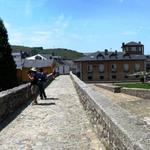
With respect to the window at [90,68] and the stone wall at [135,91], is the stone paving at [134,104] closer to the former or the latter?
the stone wall at [135,91]

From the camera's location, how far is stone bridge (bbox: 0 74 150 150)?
5.89 m

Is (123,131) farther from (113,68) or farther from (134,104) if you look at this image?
(113,68)

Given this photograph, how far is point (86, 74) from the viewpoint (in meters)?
89.4

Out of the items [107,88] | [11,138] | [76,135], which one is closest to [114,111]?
[76,135]

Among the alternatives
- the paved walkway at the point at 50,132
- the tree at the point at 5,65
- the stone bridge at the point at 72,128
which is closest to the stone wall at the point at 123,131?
the stone bridge at the point at 72,128

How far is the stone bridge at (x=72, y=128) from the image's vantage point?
232 inches

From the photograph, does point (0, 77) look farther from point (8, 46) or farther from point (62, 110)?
point (62, 110)

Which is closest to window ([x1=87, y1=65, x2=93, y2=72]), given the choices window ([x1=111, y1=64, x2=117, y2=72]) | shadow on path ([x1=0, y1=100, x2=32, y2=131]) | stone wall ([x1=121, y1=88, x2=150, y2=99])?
window ([x1=111, y1=64, x2=117, y2=72])

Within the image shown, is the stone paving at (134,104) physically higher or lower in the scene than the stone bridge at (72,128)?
lower

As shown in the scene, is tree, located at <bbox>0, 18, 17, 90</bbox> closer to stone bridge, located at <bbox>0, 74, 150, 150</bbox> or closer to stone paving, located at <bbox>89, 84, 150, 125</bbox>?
stone paving, located at <bbox>89, 84, 150, 125</bbox>

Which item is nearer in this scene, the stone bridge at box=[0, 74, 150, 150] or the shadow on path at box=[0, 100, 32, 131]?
the stone bridge at box=[0, 74, 150, 150]

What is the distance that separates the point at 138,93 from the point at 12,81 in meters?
15.8

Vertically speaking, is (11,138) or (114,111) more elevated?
(114,111)

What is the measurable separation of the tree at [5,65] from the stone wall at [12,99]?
3028 cm
